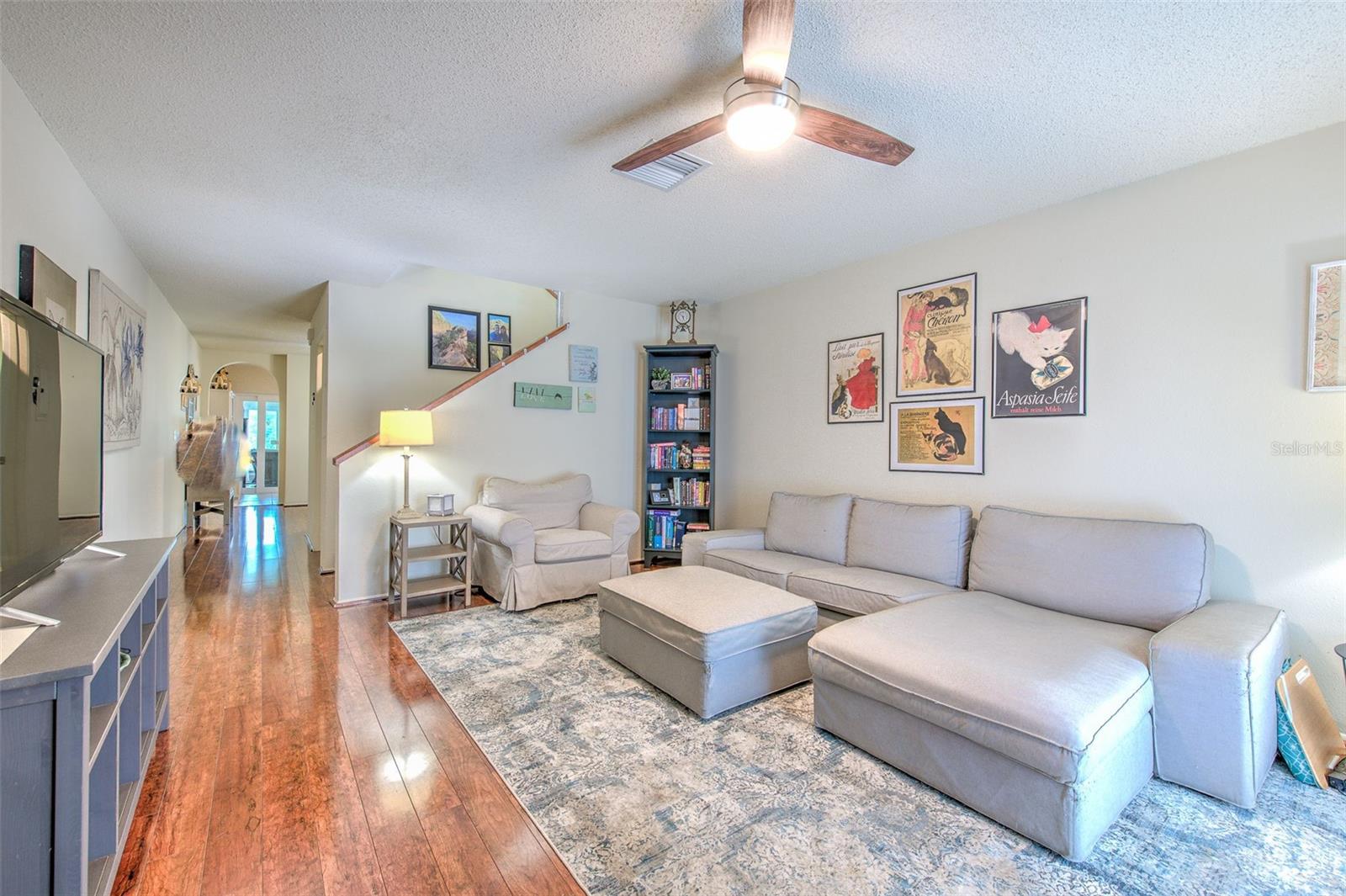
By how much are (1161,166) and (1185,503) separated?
1.50 m

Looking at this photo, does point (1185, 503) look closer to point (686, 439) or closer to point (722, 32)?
point (722, 32)

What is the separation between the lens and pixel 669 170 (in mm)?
2551

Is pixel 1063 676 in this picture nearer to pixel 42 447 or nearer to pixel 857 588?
pixel 857 588

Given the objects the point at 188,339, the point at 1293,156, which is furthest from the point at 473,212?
the point at 188,339

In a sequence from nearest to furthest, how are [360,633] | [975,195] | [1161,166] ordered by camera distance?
[1161,166] < [975,195] < [360,633]

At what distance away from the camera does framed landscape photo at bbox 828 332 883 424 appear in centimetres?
382

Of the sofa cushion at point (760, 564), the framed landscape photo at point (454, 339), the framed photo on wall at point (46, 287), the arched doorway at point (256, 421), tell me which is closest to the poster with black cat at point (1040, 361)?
the sofa cushion at point (760, 564)

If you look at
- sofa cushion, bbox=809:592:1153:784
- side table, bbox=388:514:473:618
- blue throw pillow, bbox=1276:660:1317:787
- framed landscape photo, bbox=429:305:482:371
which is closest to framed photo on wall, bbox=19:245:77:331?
side table, bbox=388:514:473:618

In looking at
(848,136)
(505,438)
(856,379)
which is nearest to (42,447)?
(848,136)

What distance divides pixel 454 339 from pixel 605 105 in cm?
378

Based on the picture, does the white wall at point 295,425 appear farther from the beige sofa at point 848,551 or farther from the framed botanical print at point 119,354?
the beige sofa at point 848,551

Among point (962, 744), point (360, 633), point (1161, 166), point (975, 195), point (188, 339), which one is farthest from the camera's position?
point (188, 339)

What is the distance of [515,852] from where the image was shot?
5.36 ft

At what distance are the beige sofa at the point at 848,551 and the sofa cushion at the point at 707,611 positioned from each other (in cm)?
38
